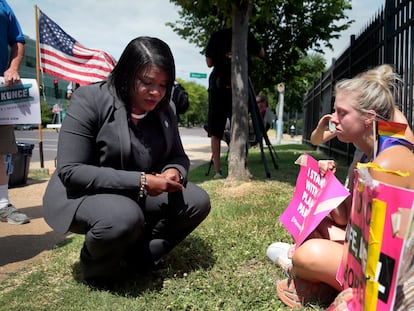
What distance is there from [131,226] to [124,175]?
274 millimetres

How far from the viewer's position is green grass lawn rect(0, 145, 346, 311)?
205 centimetres

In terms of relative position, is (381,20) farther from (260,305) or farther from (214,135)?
(260,305)

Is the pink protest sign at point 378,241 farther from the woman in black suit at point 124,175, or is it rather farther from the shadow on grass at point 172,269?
the shadow on grass at point 172,269

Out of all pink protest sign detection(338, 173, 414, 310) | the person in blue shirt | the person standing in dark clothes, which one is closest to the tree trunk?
the person standing in dark clothes

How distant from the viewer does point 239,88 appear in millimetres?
5086

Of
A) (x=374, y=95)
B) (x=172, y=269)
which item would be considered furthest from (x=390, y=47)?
(x=172, y=269)

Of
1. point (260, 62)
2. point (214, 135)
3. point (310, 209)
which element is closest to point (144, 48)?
point (310, 209)

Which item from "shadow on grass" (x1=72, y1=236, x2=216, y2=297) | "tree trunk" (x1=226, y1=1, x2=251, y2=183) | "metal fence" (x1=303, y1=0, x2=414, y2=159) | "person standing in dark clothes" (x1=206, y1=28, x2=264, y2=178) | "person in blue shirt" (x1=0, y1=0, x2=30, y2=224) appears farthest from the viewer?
"person standing in dark clothes" (x1=206, y1=28, x2=264, y2=178)

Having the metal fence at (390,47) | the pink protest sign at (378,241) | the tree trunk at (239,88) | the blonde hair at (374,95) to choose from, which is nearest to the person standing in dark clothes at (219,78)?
the tree trunk at (239,88)

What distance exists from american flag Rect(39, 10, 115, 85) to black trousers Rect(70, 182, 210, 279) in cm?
615

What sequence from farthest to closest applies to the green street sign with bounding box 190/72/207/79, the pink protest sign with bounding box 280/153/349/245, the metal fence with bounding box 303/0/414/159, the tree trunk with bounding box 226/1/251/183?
1. the green street sign with bounding box 190/72/207/79
2. the tree trunk with bounding box 226/1/251/183
3. the metal fence with bounding box 303/0/414/159
4. the pink protest sign with bounding box 280/153/349/245

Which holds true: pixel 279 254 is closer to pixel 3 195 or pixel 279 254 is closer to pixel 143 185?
pixel 143 185

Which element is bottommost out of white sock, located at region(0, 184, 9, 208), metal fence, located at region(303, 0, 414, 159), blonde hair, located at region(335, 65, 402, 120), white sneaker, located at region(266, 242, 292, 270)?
white sneaker, located at region(266, 242, 292, 270)

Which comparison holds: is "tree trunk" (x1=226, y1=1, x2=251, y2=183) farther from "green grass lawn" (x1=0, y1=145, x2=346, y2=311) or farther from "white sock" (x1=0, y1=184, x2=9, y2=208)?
"white sock" (x1=0, y1=184, x2=9, y2=208)
